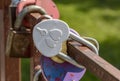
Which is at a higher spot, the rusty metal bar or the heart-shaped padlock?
the rusty metal bar

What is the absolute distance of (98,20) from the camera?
7281mm

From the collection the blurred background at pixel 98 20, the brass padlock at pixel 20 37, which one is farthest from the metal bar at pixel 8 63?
the blurred background at pixel 98 20

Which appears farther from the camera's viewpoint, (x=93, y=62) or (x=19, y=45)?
(x=19, y=45)

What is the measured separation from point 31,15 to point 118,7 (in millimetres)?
6656

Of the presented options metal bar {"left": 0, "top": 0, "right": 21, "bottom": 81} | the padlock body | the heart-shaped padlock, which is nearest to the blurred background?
metal bar {"left": 0, "top": 0, "right": 21, "bottom": 81}

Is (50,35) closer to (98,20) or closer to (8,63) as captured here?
(8,63)

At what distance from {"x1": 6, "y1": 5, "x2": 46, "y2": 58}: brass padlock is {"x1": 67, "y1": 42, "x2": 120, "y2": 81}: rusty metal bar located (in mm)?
179

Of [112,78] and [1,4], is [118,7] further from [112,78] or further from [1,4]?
[112,78]

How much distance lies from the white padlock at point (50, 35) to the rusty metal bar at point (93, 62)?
4cm

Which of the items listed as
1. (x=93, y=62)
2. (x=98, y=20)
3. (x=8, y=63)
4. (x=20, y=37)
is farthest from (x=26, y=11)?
(x=98, y=20)

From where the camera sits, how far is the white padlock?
977 millimetres

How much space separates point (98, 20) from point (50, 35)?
6.32 metres

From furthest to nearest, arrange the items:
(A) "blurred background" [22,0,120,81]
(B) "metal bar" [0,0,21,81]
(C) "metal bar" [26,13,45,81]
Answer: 1. (A) "blurred background" [22,0,120,81]
2. (B) "metal bar" [0,0,21,81]
3. (C) "metal bar" [26,13,45,81]

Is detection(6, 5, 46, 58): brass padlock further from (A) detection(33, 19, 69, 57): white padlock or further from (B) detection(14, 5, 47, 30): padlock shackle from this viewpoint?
(A) detection(33, 19, 69, 57): white padlock
